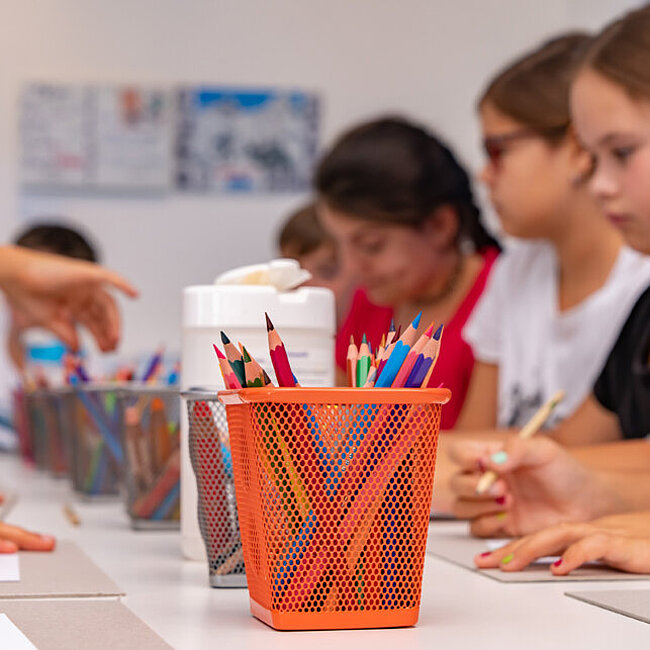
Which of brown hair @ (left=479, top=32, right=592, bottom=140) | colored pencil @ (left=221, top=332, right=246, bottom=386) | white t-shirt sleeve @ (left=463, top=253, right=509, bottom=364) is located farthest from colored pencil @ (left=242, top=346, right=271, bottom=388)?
white t-shirt sleeve @ (left=463, top=253, right=509, bottom=364)

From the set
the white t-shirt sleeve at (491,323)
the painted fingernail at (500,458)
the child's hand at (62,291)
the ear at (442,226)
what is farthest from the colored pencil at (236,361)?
the ear at (442,226)

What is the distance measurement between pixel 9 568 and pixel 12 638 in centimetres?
21

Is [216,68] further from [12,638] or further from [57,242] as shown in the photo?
[12,638]

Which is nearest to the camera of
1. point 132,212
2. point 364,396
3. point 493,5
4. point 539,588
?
point 364,396

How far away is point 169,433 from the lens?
96 centimetres

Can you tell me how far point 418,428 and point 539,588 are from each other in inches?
7.4

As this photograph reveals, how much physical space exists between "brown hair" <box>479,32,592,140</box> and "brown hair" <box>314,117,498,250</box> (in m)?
0.31

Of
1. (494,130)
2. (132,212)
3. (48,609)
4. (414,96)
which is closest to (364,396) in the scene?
(48,609)

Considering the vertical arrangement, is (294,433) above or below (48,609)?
above

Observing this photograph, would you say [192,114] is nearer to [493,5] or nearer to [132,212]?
[132,212]

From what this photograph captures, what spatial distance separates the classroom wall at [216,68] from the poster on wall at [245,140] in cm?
4

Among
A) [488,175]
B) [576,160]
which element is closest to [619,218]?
[576,160]

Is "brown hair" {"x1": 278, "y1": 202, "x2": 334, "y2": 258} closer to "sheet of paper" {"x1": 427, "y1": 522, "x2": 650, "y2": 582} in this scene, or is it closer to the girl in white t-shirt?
the girl in white t-shirt

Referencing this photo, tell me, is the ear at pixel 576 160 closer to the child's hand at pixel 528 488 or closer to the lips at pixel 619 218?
the lips at pixel 619 218
